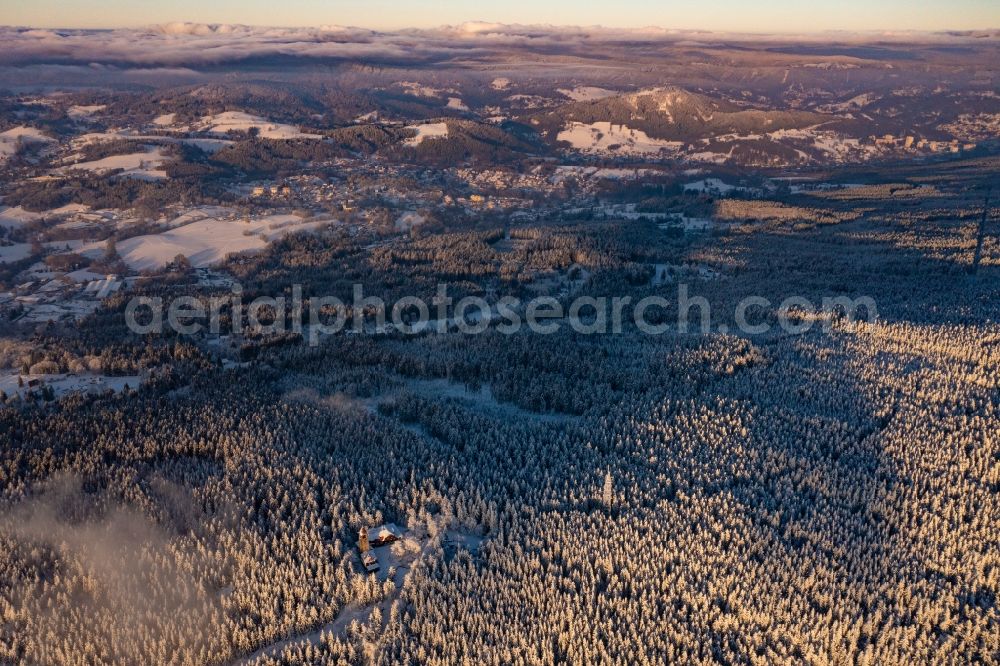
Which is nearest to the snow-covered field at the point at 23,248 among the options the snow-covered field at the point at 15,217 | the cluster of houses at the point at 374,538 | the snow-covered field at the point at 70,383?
the snow-covered field at the point at 15,217

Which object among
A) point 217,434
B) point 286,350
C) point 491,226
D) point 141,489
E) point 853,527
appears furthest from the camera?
point 491,226

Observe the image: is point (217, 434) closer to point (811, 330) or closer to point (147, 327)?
point (147, 327)

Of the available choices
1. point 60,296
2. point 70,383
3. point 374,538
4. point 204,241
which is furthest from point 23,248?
point 374,538

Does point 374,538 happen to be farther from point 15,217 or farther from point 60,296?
point 15,217

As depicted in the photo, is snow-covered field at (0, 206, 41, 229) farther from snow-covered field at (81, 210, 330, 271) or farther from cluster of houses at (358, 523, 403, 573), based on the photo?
cluster of houses at (358, 523, 403, 573)

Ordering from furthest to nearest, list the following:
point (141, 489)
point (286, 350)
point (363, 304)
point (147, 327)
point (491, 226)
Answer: point (491, 226)
point (363, 304)
point (147, 327)
point (286, 350)
point (141, 489)

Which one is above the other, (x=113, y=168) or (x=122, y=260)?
(x=113, y=168)

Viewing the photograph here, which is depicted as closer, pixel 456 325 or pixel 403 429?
pixel 403 429

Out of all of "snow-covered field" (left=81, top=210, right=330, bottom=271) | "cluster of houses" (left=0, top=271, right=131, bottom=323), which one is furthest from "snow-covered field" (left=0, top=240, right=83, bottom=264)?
"cluster of houses" (left=0, top=271, right=131, bottom=323)

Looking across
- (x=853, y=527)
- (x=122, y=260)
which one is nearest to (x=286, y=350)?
(x=853, y=527)
